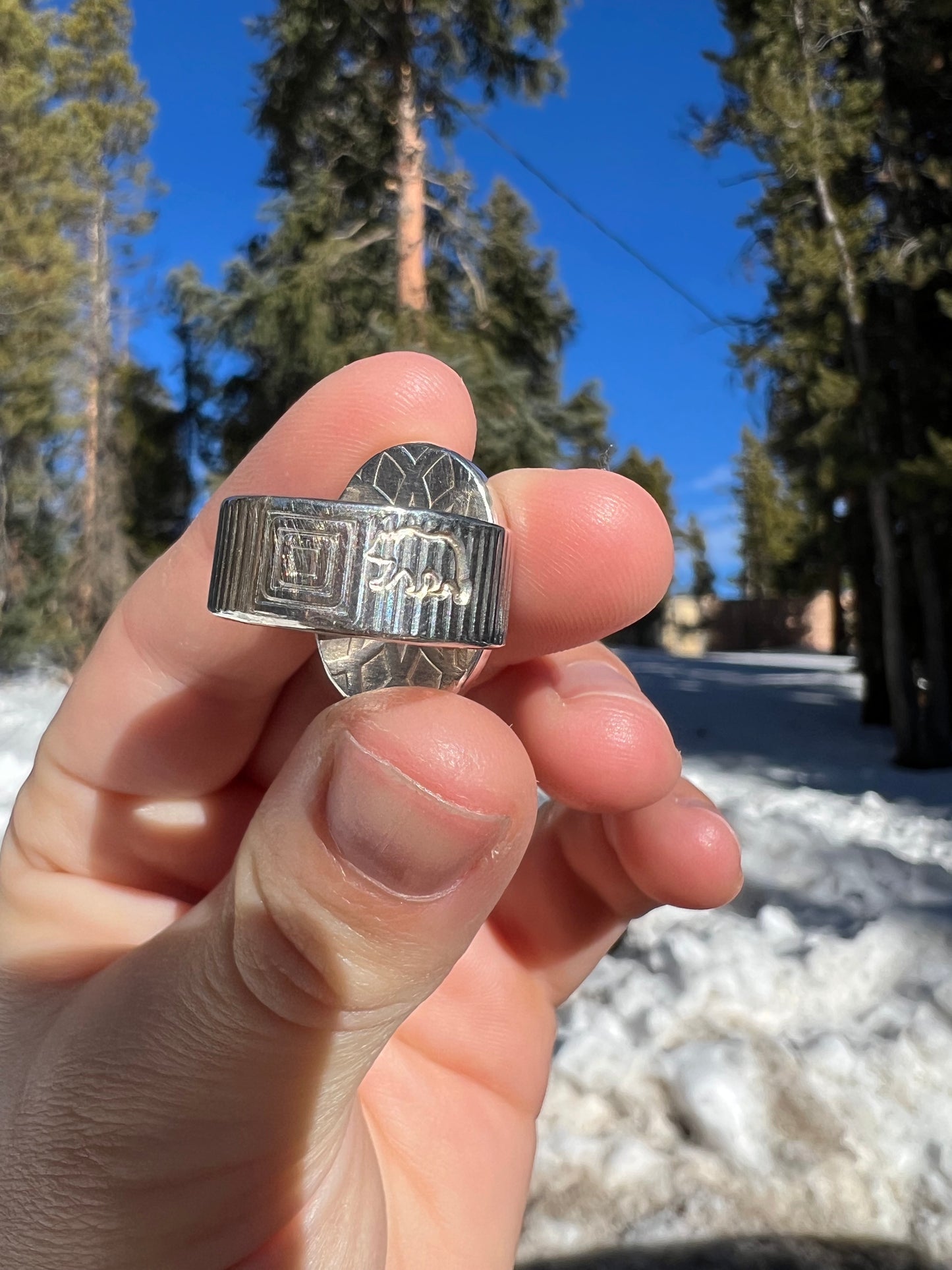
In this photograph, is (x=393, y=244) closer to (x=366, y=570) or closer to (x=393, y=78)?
(x=393, y=78)

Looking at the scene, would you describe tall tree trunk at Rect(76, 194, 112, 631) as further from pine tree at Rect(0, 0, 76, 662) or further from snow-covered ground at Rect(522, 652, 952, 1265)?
snow-covered ground at Rect(522, 652, 952, 1265)

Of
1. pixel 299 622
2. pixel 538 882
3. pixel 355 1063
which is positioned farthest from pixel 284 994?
pixel 538 882

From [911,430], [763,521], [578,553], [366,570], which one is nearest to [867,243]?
[911,430]

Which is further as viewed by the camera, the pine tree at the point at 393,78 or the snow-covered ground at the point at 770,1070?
the pine tree at the point at 393,78

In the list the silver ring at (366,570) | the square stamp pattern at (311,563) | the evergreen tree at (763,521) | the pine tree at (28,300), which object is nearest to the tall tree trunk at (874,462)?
the silver ring at (366,570)

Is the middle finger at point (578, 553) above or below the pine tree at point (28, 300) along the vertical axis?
below

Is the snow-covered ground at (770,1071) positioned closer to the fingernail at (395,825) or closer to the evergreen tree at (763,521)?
the fingernail at (395,825)

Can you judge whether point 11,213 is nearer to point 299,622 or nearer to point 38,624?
point 38,624
